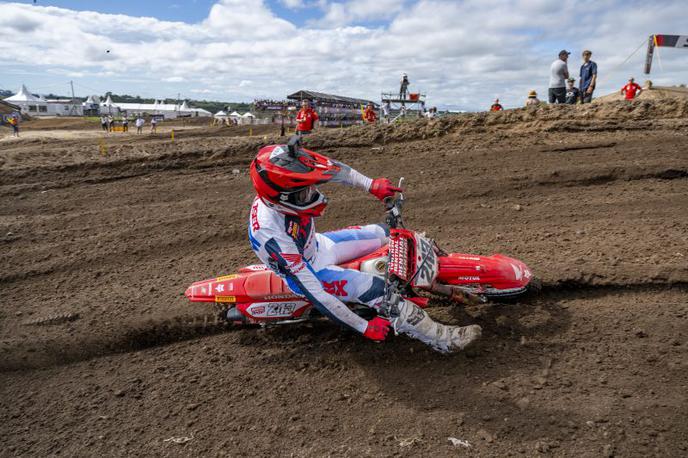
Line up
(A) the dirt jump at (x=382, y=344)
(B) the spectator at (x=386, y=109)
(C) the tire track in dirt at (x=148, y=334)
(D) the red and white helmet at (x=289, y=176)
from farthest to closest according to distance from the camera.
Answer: (B) the spectator at (x=386, y=109), (C) the tire track in dirt at (x=148, y=334), (D) the red and white helmet at (x=289, y=176), (A) the dirt jump at (x=382, y=344)

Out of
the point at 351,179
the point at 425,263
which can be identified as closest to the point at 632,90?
the point at 425,263

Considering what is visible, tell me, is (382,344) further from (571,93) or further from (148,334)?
(571,93)

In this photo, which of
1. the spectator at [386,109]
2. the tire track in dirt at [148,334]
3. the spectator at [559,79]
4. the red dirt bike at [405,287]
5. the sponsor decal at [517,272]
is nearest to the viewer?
the red dirt bike at [405,287]

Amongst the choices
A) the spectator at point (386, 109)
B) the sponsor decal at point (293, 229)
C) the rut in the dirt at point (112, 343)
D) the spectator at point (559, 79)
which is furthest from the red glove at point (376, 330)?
the spectator at point (386, 109)

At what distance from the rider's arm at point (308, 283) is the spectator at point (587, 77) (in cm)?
Result: 1364

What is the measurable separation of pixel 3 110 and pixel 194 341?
7104cm

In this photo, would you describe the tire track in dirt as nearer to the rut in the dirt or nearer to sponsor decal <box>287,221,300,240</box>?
the rut in the dirt

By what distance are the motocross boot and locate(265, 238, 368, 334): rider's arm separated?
1.02 ft

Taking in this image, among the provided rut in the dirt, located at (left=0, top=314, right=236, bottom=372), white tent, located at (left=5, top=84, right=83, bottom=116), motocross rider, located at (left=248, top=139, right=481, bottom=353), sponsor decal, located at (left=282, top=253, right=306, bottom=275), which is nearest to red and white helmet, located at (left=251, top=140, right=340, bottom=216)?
motocross rider, located at (left=248, top=139, right=481, bottom=353)

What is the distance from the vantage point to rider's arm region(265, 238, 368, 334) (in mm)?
3848

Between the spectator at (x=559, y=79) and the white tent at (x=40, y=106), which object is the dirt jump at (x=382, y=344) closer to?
the spectator at (x=559, y=79)

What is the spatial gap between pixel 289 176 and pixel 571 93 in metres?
14.8

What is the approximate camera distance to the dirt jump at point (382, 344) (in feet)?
11.3

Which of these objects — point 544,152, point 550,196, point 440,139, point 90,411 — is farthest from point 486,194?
point 90,411
